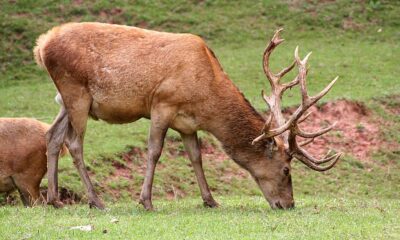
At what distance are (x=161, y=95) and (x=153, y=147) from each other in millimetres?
689

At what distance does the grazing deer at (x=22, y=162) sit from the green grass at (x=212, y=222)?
1.64 meters

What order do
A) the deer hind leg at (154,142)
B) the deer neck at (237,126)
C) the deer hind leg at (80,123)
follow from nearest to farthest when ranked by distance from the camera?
the deer hind leg at (154,142)
the deer neck at (237,126)
the deer hind leg at (80,123)

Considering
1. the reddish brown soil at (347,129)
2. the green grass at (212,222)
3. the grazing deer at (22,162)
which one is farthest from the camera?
the reddish brown soil at (347,129)

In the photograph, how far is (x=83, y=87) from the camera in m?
11.7

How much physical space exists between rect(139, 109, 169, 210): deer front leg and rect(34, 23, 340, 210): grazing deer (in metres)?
0.01

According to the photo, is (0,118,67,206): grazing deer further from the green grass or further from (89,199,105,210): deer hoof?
(89,199,105,210): deer hoof

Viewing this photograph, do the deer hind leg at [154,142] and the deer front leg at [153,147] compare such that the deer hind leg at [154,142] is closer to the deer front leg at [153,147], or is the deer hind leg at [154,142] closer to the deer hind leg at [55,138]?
the deer front leg at [153,147]

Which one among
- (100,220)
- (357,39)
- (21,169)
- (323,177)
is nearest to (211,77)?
(100,220)

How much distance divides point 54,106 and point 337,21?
33.6 ft

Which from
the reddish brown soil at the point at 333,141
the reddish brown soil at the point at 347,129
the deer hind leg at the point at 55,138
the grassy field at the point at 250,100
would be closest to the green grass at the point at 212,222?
the grassy field at the point at 250,100

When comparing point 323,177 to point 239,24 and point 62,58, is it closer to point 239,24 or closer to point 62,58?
point 62,58

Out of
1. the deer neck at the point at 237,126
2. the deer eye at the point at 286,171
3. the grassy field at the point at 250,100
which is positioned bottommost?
the grassy field at the point at 250,100

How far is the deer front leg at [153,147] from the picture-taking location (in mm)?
11383

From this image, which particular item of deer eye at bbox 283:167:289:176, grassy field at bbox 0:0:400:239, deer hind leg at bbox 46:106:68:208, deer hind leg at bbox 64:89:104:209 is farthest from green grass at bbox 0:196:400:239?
deer hind leg at bbox 46:106:68:208
